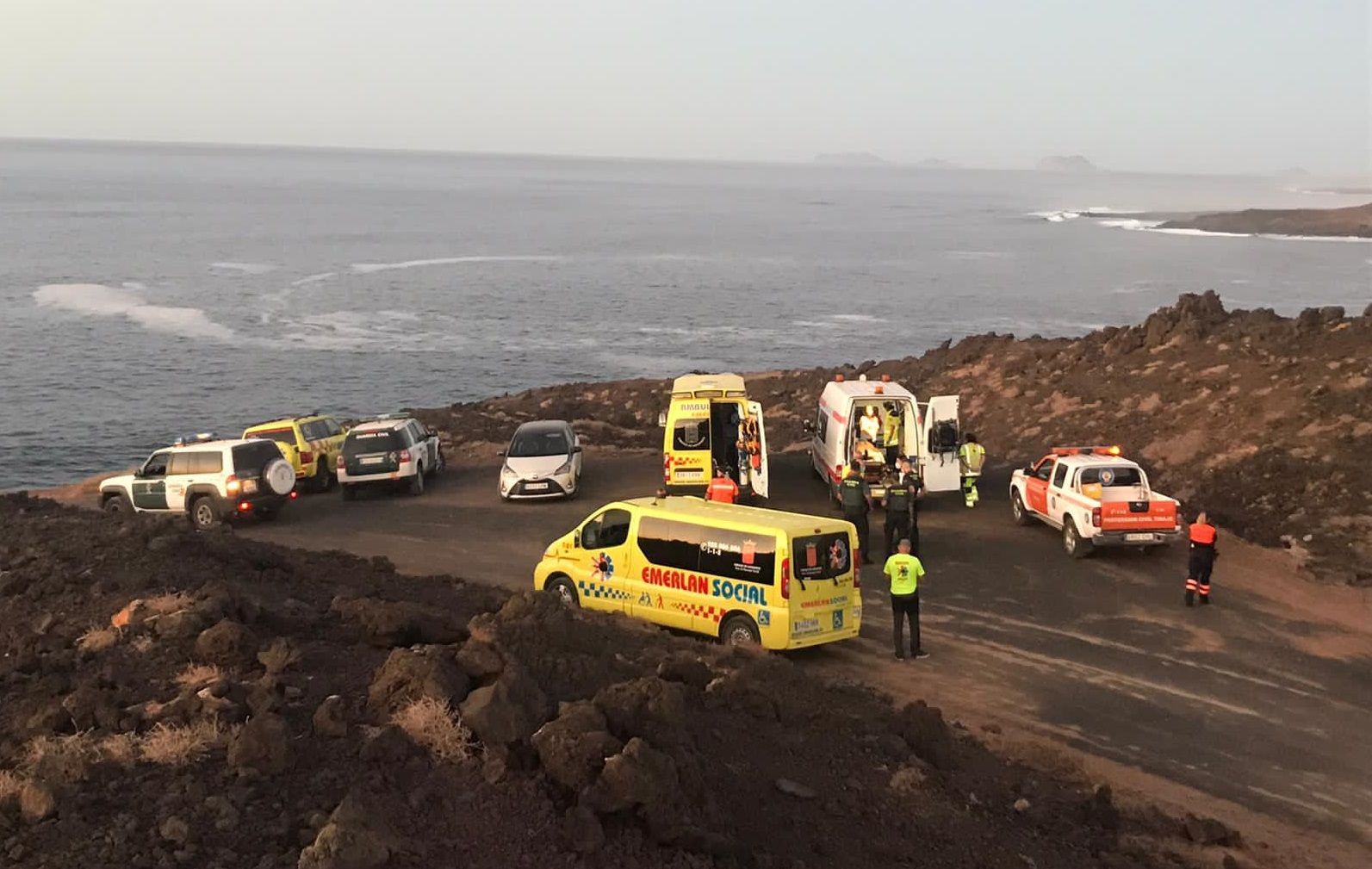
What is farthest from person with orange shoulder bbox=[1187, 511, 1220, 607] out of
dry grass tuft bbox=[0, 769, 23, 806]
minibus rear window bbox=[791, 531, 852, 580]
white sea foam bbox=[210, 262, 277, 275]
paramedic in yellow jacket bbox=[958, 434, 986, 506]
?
white sea foam bbox=[210, 262, 277, 275]

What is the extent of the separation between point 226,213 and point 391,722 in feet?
604

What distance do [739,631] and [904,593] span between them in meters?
2.23

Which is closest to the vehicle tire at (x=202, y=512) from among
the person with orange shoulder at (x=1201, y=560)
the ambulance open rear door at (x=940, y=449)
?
the ambulance open rear door at (x=940, y=449)

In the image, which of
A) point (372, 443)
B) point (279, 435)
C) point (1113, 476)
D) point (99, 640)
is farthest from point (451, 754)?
point (279, 435)

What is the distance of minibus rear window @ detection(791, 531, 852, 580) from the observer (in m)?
Result: 15.4

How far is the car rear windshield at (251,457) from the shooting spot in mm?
25328

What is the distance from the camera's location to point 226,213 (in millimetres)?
177750

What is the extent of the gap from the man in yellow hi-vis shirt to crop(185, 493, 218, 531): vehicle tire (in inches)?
614

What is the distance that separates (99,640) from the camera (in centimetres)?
1132

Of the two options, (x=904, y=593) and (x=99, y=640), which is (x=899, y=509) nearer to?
(x=904, y=593)

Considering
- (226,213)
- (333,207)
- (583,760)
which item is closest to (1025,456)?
(583,760)

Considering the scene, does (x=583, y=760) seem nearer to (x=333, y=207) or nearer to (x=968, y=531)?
(x=968, y=531)

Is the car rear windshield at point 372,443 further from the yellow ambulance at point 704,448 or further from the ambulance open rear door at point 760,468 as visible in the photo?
the ambulance open rear door at point 760,468

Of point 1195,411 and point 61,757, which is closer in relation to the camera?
point 61,757
